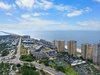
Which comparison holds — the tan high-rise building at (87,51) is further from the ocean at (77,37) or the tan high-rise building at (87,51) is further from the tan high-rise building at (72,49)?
the ocean at (77,37)

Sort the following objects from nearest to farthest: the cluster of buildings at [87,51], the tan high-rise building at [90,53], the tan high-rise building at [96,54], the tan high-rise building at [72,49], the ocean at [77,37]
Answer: the tan high-rise building at [96,54] → the cluster of buildings at [87,51] → the tan high-rise building at [90,53] → the tan high-rise building at [72,49] → the ocean at [77,37]

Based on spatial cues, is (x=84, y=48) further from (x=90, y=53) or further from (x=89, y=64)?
(x=89, y=64)

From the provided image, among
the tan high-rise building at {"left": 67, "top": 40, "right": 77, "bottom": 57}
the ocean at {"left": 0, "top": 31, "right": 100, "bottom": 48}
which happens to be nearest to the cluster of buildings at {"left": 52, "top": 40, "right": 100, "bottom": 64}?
the tan high-rise building at {"left": 67, "top": 40, "right": 77, "bottom": 57}

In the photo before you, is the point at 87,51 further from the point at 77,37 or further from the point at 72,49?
the point at 77,37

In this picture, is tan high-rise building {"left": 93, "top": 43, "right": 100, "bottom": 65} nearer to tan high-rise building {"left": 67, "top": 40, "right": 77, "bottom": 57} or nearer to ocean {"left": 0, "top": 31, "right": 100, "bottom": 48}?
tan high-rise building {"left": 67, "top": 40, "right": 77, "bottom": 57}

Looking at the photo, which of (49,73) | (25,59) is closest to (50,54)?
(25,59)

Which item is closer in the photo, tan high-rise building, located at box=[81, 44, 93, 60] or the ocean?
tan high-rise building, located at box=[81, 44, 93, 60]

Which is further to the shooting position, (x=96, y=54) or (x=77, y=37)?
(x=77, y=37)

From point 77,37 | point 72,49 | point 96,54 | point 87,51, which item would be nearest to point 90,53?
point 87,51

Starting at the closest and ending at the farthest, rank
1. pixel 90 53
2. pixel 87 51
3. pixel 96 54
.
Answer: pixel 96 54 < pixel 90 53 < pixel 87 51

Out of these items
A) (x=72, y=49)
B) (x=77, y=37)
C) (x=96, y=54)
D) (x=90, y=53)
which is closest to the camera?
(x=96, y=54)

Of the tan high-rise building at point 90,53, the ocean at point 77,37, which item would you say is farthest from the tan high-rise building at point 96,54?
the ocean at point 77,37
